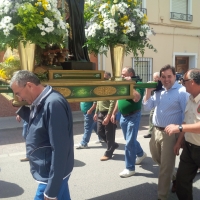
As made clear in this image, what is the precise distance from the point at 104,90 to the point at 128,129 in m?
1.43

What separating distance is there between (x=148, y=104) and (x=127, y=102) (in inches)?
21.7

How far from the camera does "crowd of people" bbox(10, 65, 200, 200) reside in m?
1.98

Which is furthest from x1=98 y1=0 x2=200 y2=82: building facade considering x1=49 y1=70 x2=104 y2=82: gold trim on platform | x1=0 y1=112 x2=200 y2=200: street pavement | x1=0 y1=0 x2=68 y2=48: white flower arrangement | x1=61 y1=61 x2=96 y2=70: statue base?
x1=0 y1=0 x2=68 y2=48: white flower arrangement

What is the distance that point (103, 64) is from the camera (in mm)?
10203

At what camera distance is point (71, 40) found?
3340 millimetres

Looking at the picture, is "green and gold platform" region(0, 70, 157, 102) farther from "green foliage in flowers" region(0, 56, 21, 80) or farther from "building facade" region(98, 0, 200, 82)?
"building facade" region(98, 0, 200, 82)

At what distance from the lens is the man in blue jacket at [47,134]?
1.96m

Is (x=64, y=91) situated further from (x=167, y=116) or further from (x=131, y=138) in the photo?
(x=131, y=138)

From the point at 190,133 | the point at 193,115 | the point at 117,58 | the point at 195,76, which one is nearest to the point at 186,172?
the point at 190,133

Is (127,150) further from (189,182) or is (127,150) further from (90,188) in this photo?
(189,182)

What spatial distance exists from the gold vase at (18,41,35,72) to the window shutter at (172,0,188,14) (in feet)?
35.4

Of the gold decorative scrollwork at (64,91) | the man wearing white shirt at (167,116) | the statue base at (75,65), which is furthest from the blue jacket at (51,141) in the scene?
the man wearing white shirt at (167,116)

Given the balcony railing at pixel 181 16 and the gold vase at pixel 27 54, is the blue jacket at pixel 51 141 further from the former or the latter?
the balcony railing at pixel 181 16

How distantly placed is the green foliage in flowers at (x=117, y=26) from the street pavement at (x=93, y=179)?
1.89m
